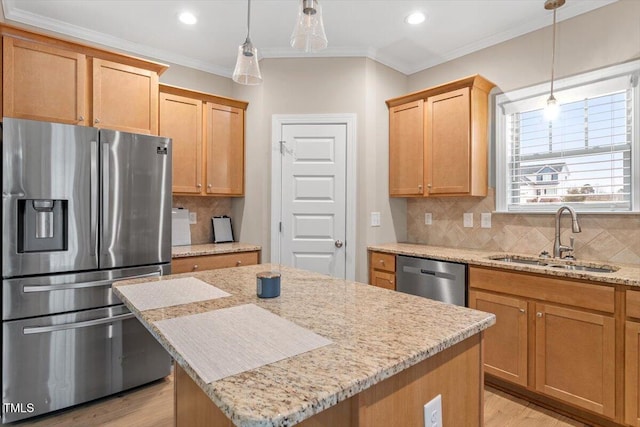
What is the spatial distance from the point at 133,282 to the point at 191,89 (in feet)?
7.92

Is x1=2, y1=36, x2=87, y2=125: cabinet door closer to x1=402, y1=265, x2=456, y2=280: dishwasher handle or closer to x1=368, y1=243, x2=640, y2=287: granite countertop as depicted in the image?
x1=368, y1=243, x2=640, y2=287: granite countertop

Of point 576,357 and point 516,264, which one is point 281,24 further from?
point 576,357

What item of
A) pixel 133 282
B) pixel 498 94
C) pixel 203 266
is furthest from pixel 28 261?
pixel 498 94

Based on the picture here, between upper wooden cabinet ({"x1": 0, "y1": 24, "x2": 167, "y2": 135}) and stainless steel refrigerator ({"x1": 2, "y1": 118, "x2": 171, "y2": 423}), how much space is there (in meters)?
0.41

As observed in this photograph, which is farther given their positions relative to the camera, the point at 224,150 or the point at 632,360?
the point at 224,150

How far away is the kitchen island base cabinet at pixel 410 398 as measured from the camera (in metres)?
0.86

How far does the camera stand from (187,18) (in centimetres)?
281

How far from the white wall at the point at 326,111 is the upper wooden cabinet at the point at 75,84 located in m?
0.96

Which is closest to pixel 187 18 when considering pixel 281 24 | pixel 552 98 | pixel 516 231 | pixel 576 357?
pixel 281 24

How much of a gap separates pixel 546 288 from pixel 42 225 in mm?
3186

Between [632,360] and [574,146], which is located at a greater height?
[574,146]

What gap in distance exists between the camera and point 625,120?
2.42m

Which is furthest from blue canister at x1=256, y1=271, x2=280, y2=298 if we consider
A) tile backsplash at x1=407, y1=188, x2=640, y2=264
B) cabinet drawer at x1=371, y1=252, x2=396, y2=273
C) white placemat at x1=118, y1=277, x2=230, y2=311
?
tile backsplash at x1=407, y1=188, x2=640, y2=264

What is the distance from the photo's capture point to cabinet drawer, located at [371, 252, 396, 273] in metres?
3.15
